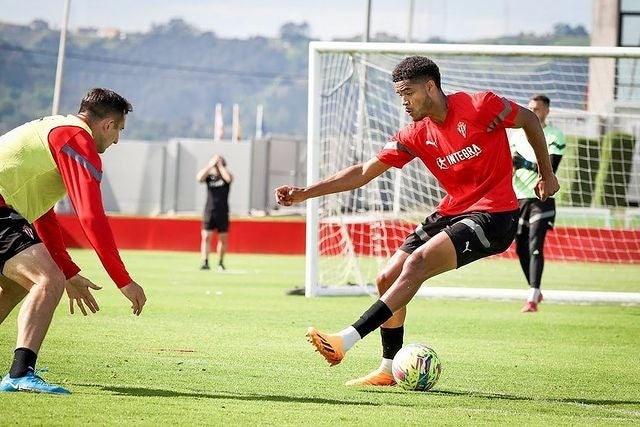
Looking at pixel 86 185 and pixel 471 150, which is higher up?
pixel 471 150

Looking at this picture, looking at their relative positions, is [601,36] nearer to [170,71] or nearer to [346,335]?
[346,335]

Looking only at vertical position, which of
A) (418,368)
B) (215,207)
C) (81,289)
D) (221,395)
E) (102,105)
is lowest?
(221,395)

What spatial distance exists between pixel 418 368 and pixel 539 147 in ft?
5.71

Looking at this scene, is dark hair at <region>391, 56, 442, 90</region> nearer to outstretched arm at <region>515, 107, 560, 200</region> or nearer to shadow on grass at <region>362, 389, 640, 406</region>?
outstretched arm at <region>515, 107, 560, 200</region>

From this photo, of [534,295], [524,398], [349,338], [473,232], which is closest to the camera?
[349,338]

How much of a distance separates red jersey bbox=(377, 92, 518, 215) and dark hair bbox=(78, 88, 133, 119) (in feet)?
6.81

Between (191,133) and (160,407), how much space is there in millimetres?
156729

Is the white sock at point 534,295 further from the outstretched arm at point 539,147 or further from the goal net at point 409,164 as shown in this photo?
the outstretched arm at point 539,147

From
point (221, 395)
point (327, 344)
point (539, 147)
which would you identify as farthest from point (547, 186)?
point (221, 395)

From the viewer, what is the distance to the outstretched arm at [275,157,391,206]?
8.92 metres

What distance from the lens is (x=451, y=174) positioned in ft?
28.6

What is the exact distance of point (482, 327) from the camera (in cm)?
1306

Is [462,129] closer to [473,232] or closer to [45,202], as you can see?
[473,232]

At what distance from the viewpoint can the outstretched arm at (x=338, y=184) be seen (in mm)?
8922
